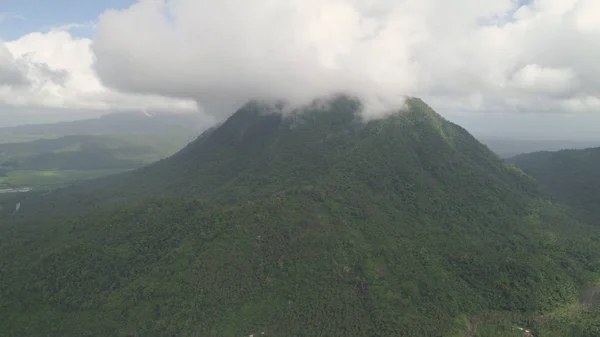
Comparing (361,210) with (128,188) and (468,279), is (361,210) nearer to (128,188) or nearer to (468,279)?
(468,279)

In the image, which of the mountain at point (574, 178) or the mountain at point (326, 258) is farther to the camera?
the mountain at point (574, 178)

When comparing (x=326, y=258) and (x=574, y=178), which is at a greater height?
(x=574, y=178)

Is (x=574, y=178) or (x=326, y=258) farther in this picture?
(x=574, y=178)

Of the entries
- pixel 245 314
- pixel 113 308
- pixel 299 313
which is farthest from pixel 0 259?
pixel 299 313

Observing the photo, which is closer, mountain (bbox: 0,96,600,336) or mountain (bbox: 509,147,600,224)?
mountain (bbox: 0,96,600,336)
